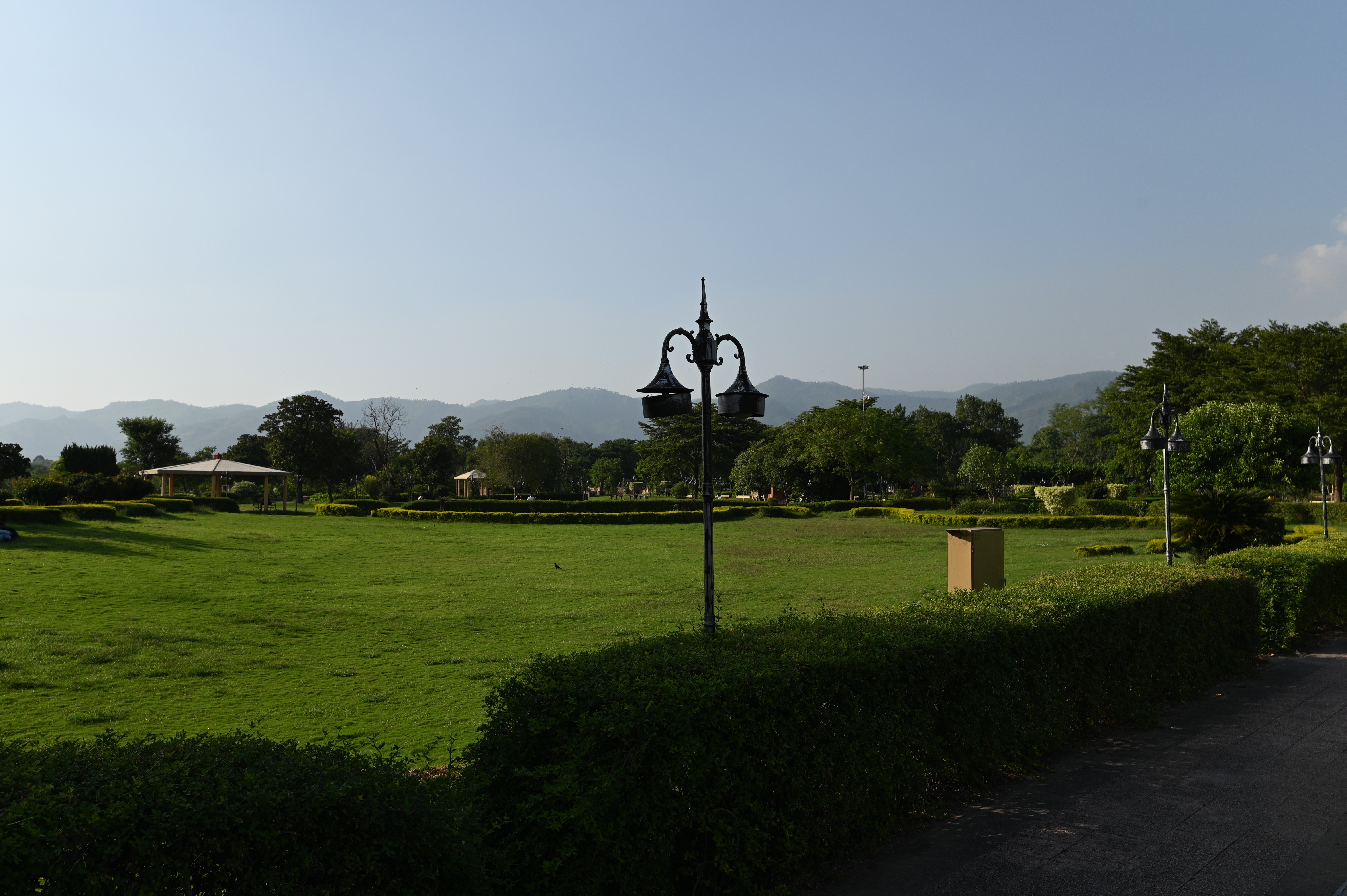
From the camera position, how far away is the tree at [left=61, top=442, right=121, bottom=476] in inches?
1449

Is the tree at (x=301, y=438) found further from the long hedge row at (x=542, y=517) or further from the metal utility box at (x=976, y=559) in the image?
the metal utility box at (x=976, y=559)

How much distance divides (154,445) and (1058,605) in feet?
199

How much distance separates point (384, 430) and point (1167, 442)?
2652 inches

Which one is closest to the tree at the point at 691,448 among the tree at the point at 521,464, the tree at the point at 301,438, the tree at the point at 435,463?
the tree at the point at 521,464

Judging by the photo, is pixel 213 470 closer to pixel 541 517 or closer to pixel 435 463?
pixel 541 517

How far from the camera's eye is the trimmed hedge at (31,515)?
19828 millimetres

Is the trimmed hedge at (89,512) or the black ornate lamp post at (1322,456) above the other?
the black ornate lamp post at (1322,456)

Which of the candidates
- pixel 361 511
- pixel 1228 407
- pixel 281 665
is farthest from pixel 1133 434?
pixel 281 665

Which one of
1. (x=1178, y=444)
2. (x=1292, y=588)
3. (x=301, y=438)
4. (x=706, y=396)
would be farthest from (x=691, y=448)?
(x=706, y=396)

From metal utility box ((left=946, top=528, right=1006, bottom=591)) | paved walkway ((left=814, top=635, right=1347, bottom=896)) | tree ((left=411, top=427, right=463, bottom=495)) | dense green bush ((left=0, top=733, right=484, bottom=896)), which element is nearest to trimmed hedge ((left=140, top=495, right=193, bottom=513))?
tree ((left=411, top=427, right=463, bottom=495))

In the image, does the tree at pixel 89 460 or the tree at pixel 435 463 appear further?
the tree at pixel 435 463

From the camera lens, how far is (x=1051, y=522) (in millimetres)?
30859

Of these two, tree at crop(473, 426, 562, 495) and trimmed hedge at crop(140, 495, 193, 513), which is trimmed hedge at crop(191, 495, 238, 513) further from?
tree at crop(473, 426, 562, 495)

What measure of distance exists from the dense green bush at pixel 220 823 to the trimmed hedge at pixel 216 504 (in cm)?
3501
